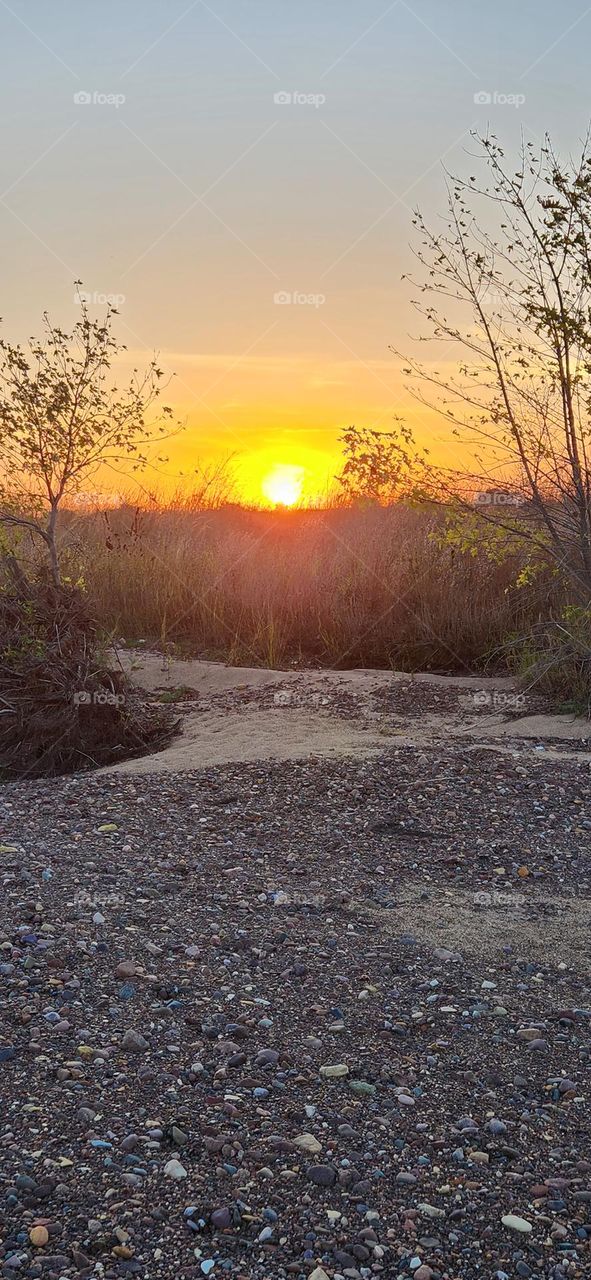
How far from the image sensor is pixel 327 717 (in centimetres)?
734

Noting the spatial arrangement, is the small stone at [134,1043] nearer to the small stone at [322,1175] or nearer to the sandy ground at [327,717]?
the small stone at [322,1175]

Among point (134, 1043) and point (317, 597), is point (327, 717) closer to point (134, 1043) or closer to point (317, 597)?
point (317, 597)

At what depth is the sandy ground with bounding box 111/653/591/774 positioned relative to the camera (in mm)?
6527

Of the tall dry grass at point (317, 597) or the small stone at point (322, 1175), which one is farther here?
the tall dry grass at point (317, 597)

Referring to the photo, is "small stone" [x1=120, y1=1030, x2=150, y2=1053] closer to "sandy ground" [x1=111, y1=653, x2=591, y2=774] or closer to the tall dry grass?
"sandy ground" [x1=111, y1=653, x2=591, y2=774]

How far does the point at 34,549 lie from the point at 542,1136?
23.0 ft

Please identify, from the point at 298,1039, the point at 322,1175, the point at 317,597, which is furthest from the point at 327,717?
the point at 322,1175

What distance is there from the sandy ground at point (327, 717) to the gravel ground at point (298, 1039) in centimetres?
108

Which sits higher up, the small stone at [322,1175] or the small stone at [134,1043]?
the small stone at [134,1043]

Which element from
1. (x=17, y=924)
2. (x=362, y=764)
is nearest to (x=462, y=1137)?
(x=17, y=924)

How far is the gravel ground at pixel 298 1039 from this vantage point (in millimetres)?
2279

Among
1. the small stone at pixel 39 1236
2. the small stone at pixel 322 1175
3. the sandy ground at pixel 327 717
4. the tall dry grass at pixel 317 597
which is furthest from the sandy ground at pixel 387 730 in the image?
the small stone at pixel 39 1236

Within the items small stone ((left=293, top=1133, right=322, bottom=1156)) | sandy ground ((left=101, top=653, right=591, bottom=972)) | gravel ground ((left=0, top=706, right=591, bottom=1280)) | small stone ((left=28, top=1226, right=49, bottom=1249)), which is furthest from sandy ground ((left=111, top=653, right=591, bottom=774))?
small stone ((left=28, top=1226, right=49, bottom=1249))

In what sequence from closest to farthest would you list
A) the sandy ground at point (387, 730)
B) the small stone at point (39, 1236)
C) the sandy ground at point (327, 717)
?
the small stone at point (39, 1236) → the sandy ground at point (387, 730) → the sandy ground at point (327, 717)
